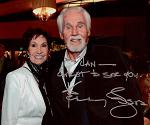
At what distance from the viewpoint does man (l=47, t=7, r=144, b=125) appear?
1.54m

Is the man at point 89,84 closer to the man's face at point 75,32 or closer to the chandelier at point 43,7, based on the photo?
the man's face at point 75,32

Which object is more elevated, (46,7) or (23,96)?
(46,7)

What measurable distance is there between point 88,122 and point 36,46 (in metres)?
0.62

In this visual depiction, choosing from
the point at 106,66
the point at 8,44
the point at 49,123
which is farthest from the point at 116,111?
the point at 8,44

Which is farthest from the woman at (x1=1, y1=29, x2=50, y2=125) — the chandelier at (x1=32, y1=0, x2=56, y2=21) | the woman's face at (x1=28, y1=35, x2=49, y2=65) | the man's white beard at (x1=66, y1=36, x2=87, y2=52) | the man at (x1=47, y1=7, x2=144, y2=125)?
the chandelier at (x1=32, y1=0, x2=56, y2=21)

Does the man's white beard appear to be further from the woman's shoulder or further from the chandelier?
the chandelier

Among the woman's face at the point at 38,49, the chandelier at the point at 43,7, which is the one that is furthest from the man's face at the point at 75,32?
the chandelier at the point at 43,7

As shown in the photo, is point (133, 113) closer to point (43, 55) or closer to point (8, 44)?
point (43, 55)

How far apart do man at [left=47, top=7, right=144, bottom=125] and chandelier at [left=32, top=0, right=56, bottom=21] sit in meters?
2.09

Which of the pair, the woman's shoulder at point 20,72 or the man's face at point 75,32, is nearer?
the man's face at point 75,32

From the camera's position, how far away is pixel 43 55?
1.99m

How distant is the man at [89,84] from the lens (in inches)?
60.7

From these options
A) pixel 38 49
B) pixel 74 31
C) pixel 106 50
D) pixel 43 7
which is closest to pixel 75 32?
pixel 74 31

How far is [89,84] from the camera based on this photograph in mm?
1604
